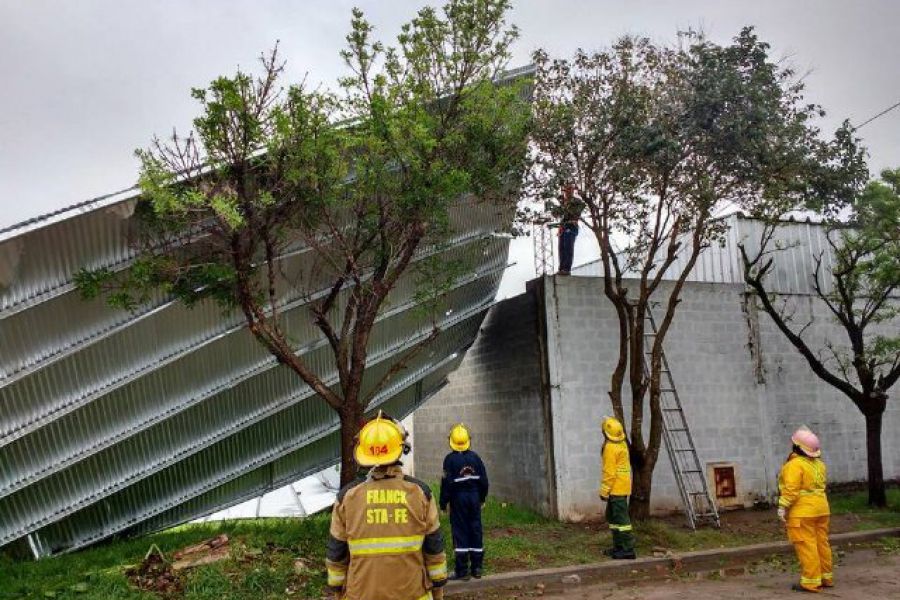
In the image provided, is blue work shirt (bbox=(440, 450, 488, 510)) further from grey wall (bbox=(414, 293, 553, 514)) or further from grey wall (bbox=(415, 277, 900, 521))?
grey wall (bbox=(414, 293, 553, 514))

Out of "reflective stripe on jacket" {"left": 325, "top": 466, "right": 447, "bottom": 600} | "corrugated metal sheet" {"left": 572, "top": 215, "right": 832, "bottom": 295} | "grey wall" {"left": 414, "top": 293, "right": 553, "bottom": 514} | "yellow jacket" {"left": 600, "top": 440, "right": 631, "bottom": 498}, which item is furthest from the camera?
"corrugated metal sheet" {"left": 572, "top": 215, "right": 832, "bottom": 295}

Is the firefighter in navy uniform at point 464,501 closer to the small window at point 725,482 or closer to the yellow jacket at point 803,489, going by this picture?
the yellow jacket at point 803,489

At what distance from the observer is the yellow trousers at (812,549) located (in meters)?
7.69

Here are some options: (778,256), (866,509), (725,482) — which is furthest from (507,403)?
(866,509)

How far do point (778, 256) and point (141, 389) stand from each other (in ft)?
38.7

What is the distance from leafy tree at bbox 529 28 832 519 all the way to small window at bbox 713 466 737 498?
239 cm

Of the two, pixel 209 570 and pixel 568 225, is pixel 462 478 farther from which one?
pixel 568 225

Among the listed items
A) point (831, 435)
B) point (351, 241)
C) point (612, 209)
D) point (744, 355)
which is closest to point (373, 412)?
point (351, 241)

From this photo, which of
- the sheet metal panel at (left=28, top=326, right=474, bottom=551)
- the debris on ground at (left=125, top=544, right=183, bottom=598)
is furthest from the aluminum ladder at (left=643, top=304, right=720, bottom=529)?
the debris on ground at (left=125, top=544, right=183, bottom=598)

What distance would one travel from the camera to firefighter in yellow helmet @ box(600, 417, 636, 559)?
8945 millimetres

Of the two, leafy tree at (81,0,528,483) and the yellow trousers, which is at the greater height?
leafy tree at (81,0,528,483)

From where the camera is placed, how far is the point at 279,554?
856 centimetres

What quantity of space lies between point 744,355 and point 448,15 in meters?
8.41

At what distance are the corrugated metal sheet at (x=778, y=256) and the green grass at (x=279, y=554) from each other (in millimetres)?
4514
